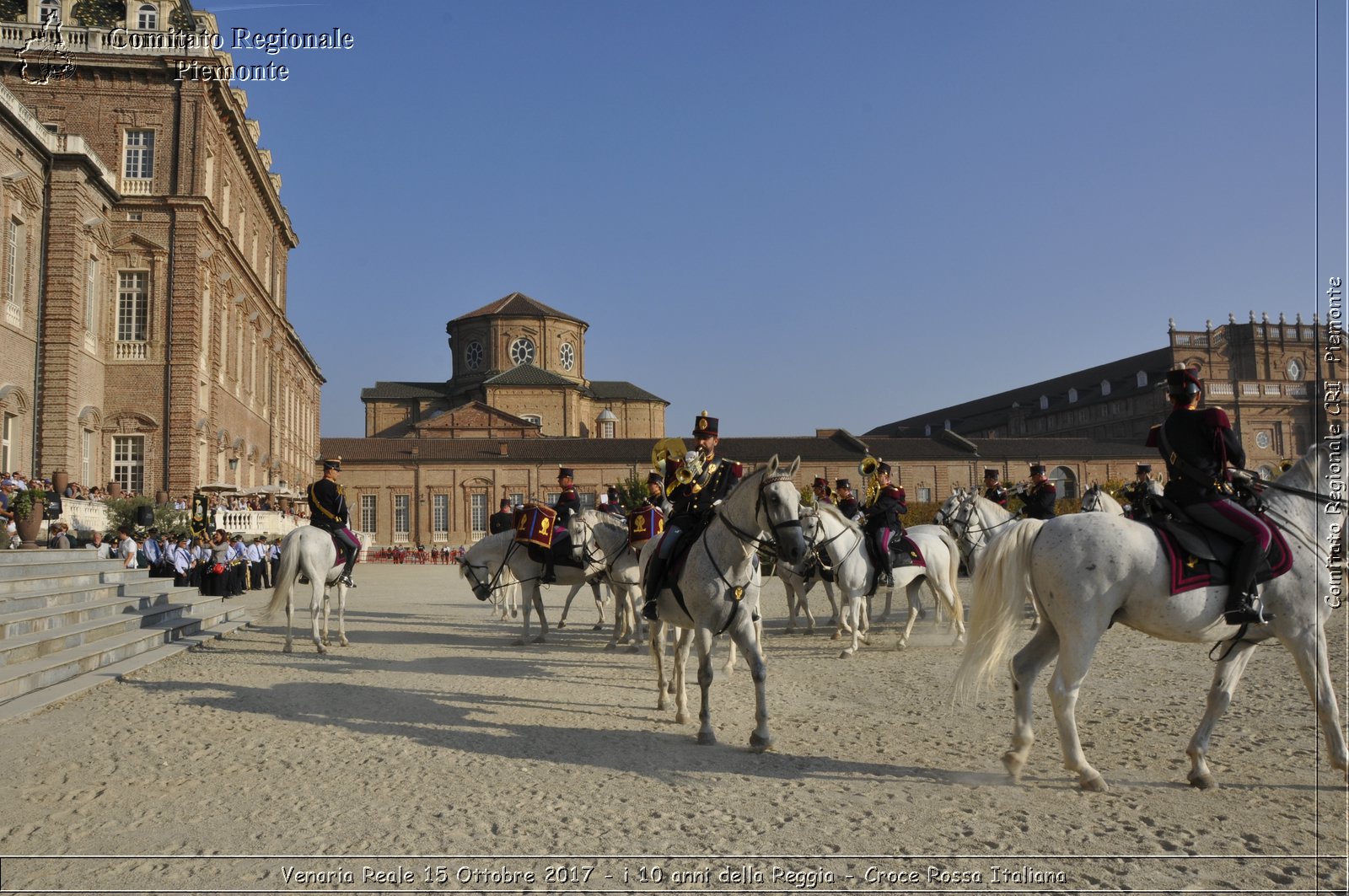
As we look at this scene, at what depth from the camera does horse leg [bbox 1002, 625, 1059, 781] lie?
6230 millimetres

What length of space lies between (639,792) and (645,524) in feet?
17.7

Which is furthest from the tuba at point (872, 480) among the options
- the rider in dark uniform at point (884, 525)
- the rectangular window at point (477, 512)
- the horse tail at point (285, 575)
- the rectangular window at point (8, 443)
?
the rectangular window at point (477, 512)

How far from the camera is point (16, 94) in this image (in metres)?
36.7

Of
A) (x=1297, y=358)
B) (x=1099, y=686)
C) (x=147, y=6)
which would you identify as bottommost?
(x=1099, y=686)

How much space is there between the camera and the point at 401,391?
3474 inches

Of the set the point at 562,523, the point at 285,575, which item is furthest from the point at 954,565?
the point at 285,575

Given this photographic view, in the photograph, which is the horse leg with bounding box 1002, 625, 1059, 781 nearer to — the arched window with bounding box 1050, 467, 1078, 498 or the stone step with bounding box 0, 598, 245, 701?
the stone step with bounding box 0, 598, 245, 701

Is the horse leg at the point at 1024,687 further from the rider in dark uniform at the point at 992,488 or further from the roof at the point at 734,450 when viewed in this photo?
the roof at the point at 734,450

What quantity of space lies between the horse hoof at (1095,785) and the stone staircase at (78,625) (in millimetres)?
8928

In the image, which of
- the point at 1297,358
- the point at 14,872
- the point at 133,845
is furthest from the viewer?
the point at 1297,358

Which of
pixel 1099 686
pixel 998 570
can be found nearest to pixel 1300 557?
pixel 998 570

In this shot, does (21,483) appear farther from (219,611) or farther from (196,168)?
(196,168)

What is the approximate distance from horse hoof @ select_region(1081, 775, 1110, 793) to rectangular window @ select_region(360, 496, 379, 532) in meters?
62.5

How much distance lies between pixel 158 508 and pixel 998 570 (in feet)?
98.5
